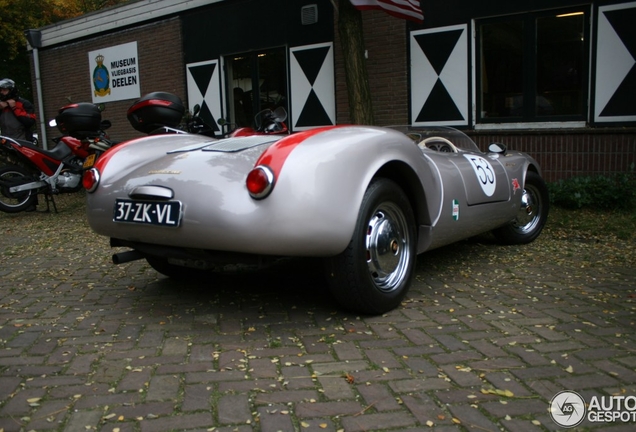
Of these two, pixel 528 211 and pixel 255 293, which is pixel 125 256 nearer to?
pixel 255 293

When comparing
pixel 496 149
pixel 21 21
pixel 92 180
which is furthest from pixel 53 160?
pixel 21 21

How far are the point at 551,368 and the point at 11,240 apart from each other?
5.72 meters

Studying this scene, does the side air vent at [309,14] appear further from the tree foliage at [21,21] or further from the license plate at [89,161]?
the tree foliage at [21,21]

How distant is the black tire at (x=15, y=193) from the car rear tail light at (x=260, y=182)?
6.26 metres

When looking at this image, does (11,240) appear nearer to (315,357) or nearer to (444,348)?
(315,357)

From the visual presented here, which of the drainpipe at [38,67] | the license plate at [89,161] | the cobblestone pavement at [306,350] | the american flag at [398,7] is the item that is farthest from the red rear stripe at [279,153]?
the drainpipe at [38,67]

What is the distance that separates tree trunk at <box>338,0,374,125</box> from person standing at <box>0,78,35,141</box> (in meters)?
5.27

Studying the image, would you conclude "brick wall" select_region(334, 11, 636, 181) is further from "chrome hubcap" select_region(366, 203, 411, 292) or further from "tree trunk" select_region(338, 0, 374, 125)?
"chrome hubcap" select_region(366, 203, 411, 292)

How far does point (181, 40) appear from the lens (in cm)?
1245

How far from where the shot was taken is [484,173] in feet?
14.5

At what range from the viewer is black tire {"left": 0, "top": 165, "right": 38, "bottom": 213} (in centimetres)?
783

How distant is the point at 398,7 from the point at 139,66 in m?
7.42

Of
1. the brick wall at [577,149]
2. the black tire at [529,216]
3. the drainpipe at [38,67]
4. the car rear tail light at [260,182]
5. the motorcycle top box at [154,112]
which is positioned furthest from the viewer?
the drainpipe at [38,67]

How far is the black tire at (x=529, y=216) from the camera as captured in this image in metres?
5.30
